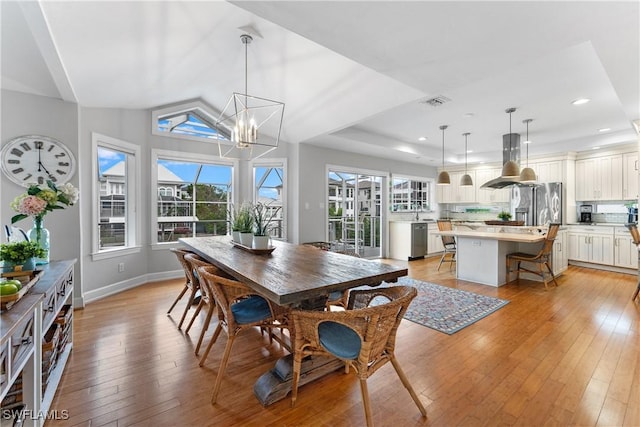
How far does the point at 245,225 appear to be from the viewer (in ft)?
9.36

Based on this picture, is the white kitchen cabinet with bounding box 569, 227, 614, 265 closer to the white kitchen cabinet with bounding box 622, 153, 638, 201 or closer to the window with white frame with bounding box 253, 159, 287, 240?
the white kitchen cabinet with bounding box 622, 153, 638, 201

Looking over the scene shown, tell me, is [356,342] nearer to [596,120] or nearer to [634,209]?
[596,120]

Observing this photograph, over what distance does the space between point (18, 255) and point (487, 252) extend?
16.9 ft

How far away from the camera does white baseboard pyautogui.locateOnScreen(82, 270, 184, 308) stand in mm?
3480

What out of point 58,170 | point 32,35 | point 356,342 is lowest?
point 356,342

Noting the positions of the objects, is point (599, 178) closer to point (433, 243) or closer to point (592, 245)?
point (592, 245)

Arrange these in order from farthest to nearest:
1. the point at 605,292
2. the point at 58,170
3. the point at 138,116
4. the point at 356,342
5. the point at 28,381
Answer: the point at 138,116 → the point at 605,292 → the point at 58,170 → the point at 356,342 → the point at 28,381

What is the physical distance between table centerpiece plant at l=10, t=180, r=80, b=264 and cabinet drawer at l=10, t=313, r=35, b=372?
2.45 ft

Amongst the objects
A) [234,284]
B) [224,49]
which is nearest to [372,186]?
[224,49]

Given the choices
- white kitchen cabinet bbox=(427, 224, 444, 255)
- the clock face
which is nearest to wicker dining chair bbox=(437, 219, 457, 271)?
white kitchen cabinet bbox=(427, 224, 444, 255)

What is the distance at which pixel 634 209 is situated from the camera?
17.6 feet

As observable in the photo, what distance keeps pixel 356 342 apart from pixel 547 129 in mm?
5668

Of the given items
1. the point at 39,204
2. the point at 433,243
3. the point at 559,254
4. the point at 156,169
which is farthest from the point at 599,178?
the point at 39,204

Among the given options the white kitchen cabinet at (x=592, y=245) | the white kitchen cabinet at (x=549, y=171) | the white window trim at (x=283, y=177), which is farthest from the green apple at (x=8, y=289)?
the white kitchen cabinet at (x=549, y=171)
